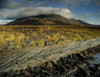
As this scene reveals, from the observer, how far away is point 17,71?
1415 cm

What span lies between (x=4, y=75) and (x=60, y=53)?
11.3 metres

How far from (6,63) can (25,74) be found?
332 centimetres

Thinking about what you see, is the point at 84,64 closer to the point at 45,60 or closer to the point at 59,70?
the point at 59,70

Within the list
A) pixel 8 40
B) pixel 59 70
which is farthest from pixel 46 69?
pixel 8 40

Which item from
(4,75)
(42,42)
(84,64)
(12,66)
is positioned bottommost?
(84,64)

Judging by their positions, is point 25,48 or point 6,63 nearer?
point 6,63

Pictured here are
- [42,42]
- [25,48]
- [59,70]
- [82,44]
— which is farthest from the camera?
[82,44]

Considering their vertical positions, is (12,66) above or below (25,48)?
below

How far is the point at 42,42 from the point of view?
1967 cm

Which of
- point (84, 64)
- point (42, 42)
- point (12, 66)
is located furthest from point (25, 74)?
point (84, 64)

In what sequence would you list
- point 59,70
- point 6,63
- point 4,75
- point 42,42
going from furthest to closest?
1. point 42,42
2. point 59,70
3. point 6,63
4. point 4,75

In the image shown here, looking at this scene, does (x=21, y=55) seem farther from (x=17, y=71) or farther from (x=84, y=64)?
(x=84, y=64)

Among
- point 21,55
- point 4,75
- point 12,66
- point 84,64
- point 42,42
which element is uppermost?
point 42,42

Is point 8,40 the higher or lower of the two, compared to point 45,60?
higher
